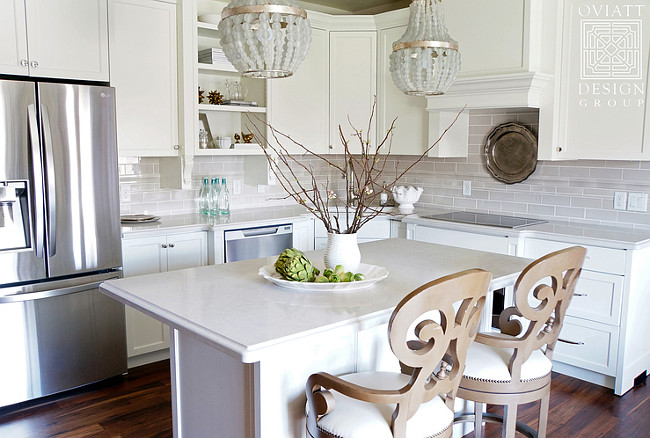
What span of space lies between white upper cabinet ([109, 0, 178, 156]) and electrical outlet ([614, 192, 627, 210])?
2895 mm

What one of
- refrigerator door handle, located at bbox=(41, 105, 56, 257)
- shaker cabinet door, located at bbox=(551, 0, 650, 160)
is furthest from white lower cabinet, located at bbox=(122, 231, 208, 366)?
shaker cabinet door, located at bbox=(551, 0, 650, 160)

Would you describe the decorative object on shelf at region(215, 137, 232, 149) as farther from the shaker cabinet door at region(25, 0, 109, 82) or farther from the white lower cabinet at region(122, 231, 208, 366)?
the shaker cabinet door at region(25, 0, 109, 82)

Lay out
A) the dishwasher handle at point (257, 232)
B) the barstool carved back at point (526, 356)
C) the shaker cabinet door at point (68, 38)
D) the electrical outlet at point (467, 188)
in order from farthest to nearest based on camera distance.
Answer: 1. the electrical outlet at point (467, 188)
2. the dishwasher handle at point (257, 232)
3. the shaker cabinet door at point (68, 38)
4. the barstool carved back at point (526, 356)

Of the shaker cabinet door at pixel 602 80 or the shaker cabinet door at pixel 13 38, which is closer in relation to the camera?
the shaker cabinet door at pixel 13 38

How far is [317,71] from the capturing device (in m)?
4.71

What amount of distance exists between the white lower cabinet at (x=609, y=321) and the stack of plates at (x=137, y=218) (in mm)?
2576

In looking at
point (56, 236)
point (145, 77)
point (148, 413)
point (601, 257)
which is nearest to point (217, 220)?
point (145, 77)

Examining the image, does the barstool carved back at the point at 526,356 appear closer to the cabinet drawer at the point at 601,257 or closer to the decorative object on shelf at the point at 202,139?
the cabinet drawer at the point at 601,257

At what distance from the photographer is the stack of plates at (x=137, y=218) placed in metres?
3.87

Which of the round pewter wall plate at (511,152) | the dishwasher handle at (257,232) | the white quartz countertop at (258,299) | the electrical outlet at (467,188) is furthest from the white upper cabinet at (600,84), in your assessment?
the dishwasher handle at (257,232)

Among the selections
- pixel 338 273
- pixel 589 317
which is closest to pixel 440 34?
pixel 338 273

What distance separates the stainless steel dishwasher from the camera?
13.0 feet

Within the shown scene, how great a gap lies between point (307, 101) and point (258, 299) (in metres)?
2.89

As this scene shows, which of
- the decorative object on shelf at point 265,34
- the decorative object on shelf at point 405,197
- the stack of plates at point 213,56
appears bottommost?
the decorative object on shelf at point 405,197
